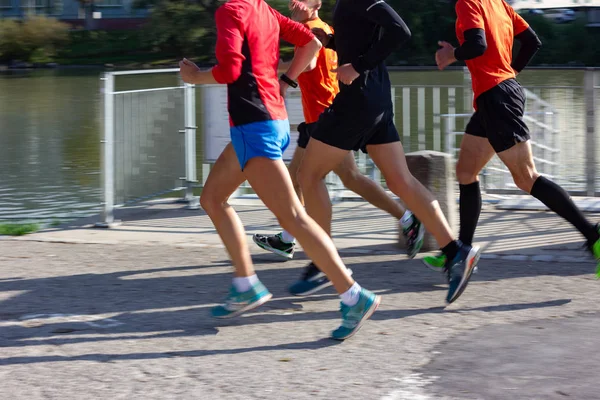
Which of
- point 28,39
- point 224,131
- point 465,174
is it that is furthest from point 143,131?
point 28,39

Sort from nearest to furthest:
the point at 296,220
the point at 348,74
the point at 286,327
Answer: the point at 296,220 → the point at 286,327 → the point at 348,74

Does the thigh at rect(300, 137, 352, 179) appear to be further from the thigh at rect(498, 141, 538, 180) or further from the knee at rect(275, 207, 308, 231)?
the thigh at rect(498, 141, 538, 180)

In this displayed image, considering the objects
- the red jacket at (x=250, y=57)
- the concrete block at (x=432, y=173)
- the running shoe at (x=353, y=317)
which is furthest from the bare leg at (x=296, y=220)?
the concrete block at (x=432, y=173)

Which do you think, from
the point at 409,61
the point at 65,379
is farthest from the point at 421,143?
the point at 409,61

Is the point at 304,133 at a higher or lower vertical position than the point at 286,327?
higher

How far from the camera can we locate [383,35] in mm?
5422

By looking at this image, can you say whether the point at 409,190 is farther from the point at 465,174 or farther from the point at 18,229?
the point at 18,229

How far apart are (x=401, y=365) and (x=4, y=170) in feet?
32.2

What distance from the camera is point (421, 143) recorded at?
399 inches

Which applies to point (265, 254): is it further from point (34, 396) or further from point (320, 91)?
point (34, 396)

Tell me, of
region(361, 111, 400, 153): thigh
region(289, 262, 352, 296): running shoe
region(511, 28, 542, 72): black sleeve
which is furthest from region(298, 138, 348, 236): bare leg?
region(511, 28, 542, 72): black sleeve

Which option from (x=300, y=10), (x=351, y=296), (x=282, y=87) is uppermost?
(x=300, y=10)

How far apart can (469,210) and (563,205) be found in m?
0.57

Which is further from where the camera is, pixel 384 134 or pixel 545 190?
pixel 545 190
